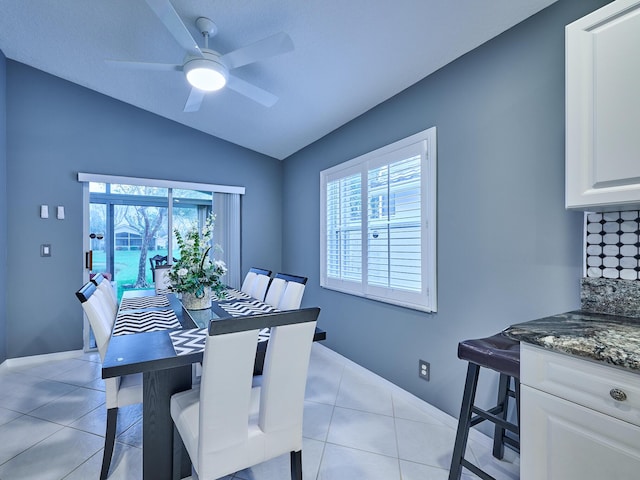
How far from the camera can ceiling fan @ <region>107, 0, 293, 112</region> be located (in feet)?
5.78

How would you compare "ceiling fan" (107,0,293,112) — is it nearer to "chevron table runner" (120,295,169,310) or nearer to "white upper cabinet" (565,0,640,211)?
"white upper cabinet" (565,0,640,211)

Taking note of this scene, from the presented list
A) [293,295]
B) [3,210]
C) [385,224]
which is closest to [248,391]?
[293,295]

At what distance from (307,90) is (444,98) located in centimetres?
118

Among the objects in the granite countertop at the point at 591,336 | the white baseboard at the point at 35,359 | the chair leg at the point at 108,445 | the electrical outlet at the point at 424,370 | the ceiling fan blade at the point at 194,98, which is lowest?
the white baseboard at the point at 35,359

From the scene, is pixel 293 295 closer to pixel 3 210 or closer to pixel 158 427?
pixel 158 427

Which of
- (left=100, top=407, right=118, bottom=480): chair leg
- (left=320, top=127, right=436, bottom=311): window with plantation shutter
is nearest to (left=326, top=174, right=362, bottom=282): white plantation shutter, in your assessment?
(left=320, top=127, right=436, bottom=311): window with plantation shutter

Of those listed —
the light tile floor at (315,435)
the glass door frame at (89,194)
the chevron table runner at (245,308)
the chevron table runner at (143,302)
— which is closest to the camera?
the light tile floor at (315,435)

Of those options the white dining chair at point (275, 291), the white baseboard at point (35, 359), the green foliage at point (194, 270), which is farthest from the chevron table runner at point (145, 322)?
the white baseboard at point (35, 359)

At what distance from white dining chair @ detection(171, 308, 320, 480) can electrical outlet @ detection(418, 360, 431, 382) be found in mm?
1211

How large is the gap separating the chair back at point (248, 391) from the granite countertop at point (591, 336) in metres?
0.83

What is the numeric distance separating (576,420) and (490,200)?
1.26 metres

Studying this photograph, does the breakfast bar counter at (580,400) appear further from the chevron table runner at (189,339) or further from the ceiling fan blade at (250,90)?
the ceiling fan blade at (250,90)

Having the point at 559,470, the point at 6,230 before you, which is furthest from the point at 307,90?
the point at 6,230

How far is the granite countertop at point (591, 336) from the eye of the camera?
92 cm
